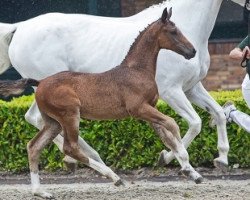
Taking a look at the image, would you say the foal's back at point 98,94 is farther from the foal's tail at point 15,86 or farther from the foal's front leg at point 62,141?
the foal's front leg at point 62,141

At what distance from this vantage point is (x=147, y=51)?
8672 millimetres

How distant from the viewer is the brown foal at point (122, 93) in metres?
8.51

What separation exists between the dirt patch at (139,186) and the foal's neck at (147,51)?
1189mm

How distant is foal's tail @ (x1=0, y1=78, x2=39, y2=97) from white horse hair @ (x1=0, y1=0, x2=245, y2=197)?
93 cm

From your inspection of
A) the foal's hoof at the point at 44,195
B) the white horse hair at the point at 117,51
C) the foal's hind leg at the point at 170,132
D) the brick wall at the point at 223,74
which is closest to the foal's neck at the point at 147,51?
the foal's hind leg at the point at 170,132

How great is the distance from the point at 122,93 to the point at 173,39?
0.62 m

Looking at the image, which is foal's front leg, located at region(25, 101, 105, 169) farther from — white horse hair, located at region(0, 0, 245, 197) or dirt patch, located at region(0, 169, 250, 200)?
dirt patch, located at region(0, 169, 250, 200)

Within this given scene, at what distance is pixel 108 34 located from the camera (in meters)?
9.79

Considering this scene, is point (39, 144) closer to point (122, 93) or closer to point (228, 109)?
point (122, 93)

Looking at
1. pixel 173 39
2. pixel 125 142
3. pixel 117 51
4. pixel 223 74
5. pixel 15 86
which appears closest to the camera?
pixel 173 39

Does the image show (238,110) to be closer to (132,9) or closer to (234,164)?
(234,164)

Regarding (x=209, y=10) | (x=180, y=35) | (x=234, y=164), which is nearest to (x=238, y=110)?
(x=234, y=164)

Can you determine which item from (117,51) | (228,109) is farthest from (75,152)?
(228,109)

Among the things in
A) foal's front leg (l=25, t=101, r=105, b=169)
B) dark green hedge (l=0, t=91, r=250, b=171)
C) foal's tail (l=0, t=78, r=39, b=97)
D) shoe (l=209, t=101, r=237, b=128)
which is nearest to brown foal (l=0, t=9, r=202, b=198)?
foal's tail (l=0, t=78, r=39, b=97)
